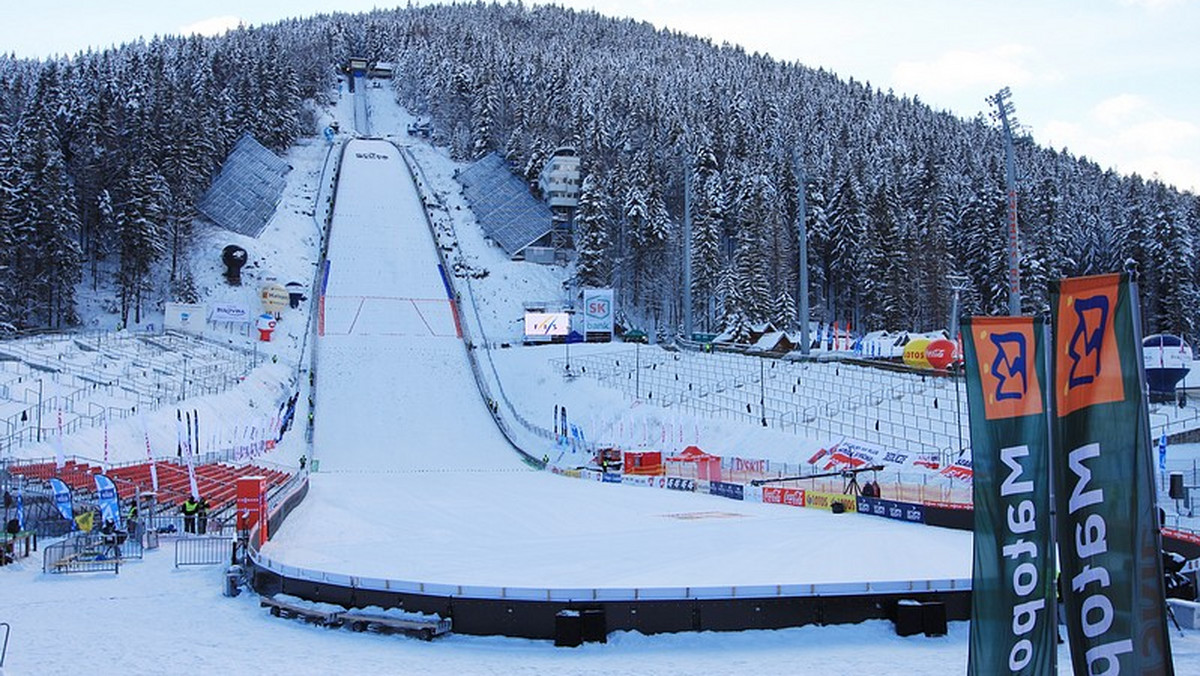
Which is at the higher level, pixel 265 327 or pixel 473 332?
pixel 265 327

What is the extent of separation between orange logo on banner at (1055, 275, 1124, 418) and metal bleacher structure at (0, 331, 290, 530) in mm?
22825

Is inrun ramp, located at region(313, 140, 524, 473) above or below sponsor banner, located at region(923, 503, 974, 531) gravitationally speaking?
above

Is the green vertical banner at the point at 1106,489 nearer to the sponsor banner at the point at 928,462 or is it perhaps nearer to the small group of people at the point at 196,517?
the small group of people at the point at 196,517

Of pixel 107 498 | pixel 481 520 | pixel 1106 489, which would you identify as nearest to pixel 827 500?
pixel 481 520

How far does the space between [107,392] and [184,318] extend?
811 inches

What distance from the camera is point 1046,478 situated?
7.50m

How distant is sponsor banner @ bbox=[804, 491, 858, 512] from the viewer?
27047 mm

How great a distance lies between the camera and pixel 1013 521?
7.50 metres

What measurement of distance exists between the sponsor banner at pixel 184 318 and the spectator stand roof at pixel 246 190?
2042 cm

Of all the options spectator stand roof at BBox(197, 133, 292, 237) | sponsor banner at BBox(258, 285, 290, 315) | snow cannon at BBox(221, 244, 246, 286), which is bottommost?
sponsor banner at BBox(258, 285, 290, 315)

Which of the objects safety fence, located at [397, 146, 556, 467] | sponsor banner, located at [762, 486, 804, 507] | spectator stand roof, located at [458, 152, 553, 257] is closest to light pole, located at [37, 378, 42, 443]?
safety fence, located at [397, 146, 556, 467]

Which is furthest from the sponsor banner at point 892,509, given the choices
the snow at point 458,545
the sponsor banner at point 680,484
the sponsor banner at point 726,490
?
the sponsor banner at point 680,484

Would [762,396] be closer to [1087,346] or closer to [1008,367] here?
[1008,367]

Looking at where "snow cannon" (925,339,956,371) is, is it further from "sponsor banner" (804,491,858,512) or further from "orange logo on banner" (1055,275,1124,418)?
"orange logo on banner" (1055,275,1124,418)
